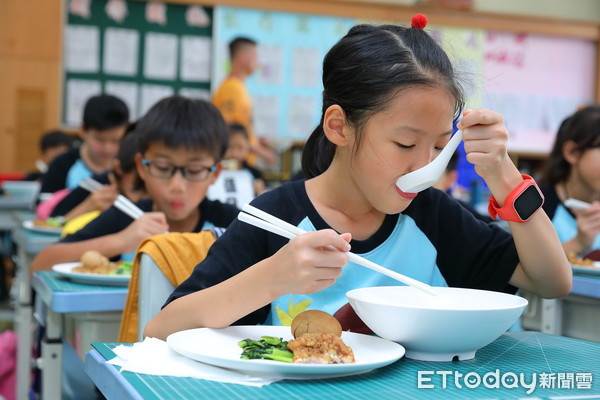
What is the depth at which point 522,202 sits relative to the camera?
1097 millimetres

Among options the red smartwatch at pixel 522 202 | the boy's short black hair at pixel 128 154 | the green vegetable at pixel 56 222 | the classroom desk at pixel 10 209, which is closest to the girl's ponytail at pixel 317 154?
the red smartwatch at pixel 522 202

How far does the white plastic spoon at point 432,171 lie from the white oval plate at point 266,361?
23cm

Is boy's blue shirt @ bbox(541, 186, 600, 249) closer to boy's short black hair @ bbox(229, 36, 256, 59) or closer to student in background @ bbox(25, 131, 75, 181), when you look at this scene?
boy's short black hair @ bbox(229, 36, 256, 59)

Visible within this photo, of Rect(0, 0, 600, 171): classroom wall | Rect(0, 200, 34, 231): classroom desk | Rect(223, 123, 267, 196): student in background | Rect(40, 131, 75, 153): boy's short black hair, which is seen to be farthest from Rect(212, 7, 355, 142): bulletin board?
Rect(0, 200, 34, 231): classroom desk

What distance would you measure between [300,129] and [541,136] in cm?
255

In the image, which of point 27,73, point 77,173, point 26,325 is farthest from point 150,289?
→ point 27,73

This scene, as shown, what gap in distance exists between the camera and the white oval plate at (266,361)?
760 mm

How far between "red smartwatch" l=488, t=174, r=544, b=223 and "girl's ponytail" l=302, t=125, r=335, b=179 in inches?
13.6

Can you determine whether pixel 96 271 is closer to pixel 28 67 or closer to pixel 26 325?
pixel 26 325

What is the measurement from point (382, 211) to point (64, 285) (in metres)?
0.77

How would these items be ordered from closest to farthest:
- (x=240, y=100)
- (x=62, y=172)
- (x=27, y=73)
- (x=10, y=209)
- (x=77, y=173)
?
(x=77, y=173) → (x=62, y=172) → (x=10, y=209) → (x=240, y=100) → (x=27, y=73)

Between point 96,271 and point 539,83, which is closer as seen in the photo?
point 96,271

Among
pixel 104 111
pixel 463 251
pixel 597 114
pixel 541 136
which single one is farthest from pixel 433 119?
pixel 541 136

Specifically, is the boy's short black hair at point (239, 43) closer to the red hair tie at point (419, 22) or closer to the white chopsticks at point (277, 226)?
the red hair tie at point (419, 22)
